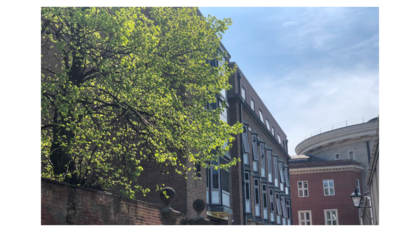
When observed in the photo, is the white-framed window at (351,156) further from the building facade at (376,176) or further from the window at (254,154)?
the window at (254,154)

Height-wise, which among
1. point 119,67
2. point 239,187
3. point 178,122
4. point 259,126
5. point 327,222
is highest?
point 259,126

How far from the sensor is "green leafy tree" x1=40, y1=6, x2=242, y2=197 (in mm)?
11953

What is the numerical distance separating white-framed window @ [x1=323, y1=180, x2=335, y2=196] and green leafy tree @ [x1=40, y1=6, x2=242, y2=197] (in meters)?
39.2

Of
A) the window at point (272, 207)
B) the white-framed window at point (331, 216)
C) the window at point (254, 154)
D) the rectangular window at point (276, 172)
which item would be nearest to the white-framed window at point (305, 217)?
the white-framed window at point (331, 216)

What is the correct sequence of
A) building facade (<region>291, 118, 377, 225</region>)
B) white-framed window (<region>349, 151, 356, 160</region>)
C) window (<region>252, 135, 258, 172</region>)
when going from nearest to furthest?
Result: window (<region>252, 135, 258, 172</region>)
building facade (<region>291, 118, 377, 225</region>)
white-framed window (<region>349, 151, 356, 160</region>)

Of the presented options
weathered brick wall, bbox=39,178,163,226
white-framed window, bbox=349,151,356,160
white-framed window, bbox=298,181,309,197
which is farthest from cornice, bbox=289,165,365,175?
weathered brick wall, bbox=39,178,163,226

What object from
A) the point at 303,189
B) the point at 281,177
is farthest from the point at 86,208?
the point at 303,189

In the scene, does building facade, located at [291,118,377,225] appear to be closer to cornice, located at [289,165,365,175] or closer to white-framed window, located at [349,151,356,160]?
white-framed window, located at [349,151,356,160]

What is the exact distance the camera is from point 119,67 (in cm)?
1300

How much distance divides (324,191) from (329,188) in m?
0.73

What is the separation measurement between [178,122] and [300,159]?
46.5m

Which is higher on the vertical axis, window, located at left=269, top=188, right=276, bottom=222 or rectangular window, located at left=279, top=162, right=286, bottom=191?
rectangular window, located at left=279, top=162, right=286, bottom=191
